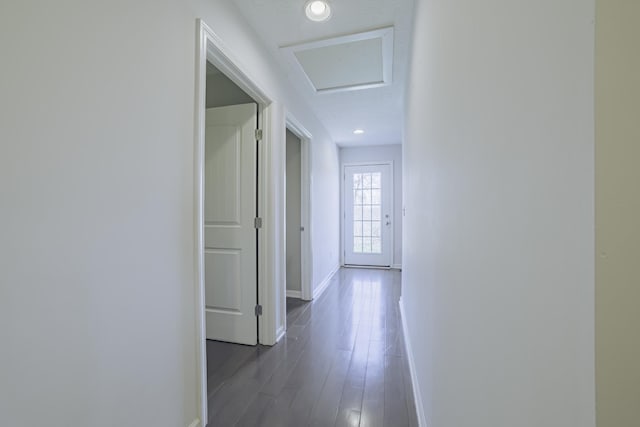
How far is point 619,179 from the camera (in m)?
0.25

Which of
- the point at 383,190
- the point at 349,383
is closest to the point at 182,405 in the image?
the point at 349,383

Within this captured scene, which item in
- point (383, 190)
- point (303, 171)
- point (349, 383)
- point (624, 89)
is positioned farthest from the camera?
A: point (383, 190)

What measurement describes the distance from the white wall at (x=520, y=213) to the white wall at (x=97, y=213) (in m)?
1.12

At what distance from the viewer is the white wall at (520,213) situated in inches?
11.4

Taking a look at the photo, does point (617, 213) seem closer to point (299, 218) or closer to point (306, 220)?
point (306, 220)

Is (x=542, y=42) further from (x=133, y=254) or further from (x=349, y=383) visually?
(x=349, y=383)

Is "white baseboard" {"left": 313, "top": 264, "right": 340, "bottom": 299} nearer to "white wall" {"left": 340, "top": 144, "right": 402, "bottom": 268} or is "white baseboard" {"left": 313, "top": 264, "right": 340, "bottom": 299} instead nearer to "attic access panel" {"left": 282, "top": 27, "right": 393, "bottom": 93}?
"white wall" {"left": 340, "top": 144, "right": 402, "bottom": 268}

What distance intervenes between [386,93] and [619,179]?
119 inches

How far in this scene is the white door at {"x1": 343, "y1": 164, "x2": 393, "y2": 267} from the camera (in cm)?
534

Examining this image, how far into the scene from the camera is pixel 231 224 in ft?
7.67

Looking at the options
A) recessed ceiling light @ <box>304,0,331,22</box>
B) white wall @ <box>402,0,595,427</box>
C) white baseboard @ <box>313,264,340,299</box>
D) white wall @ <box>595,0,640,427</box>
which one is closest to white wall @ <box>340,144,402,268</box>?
white baseboard @ <box>313,264,340,299</box>

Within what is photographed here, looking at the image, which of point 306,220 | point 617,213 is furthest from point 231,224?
point 617,213

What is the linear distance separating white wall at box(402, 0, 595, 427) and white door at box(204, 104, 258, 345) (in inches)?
68.0

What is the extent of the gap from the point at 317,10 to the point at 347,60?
2.08 ft
